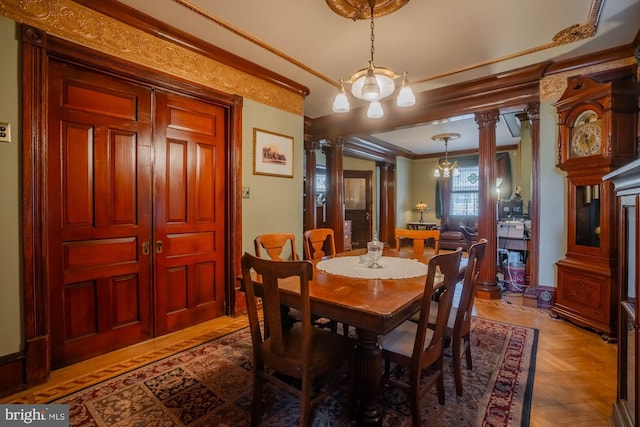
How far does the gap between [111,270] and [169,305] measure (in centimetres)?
60

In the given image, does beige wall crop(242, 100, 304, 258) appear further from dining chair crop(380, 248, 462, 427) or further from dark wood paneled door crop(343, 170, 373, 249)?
dark wood paneled door crop(343, 170, 373, 249)

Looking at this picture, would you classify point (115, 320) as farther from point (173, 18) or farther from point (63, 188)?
point (173, 18)

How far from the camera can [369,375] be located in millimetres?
1470

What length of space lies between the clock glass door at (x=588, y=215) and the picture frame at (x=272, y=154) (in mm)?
3039

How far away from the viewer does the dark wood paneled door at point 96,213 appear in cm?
213

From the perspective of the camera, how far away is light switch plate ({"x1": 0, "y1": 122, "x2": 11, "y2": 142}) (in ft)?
6.05

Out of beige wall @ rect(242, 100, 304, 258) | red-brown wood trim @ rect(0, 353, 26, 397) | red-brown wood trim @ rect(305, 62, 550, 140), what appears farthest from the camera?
red-brown wood trim @ rect(305, 62, 550, 140)

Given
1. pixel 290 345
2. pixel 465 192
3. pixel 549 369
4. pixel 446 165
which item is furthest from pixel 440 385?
pixel 465 192

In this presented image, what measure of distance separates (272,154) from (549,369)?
313 centimetres

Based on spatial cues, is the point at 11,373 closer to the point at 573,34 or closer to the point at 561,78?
the point at 573,34

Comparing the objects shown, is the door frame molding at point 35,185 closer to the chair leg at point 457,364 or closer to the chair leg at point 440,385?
the chair leg at point 440,385

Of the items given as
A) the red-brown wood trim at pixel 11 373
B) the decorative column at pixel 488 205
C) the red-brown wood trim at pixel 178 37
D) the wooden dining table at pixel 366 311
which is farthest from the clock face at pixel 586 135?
the red-brown wood trim at pixel 11 373

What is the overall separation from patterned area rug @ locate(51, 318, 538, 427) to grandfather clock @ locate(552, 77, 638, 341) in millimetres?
973

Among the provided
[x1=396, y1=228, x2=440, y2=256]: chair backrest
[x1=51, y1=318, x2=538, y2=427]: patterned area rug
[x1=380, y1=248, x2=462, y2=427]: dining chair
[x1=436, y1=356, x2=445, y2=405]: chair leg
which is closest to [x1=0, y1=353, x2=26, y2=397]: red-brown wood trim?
[x1=51, y1=318, x2=538, y2=427]: patterned area rug
